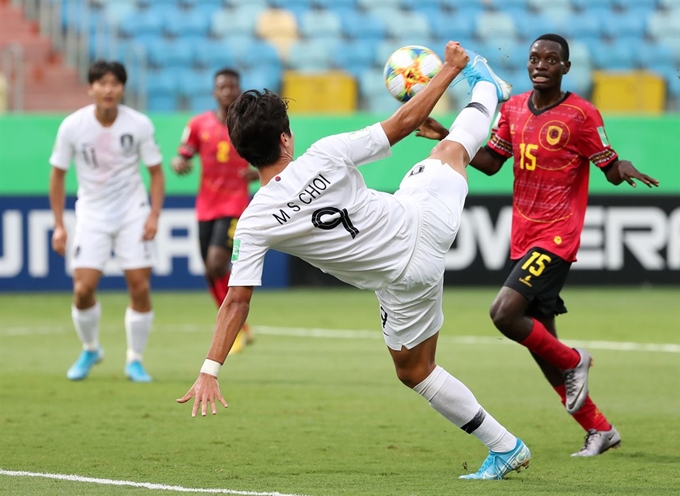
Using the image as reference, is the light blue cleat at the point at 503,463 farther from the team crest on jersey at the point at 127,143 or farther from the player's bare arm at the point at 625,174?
the team crest on jersey at the point at 127,143

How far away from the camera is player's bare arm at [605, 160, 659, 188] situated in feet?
22.1

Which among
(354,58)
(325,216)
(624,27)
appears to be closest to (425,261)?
(325,216)

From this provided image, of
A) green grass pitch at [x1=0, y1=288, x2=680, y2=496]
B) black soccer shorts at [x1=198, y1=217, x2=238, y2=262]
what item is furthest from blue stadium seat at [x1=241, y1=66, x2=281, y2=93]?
black soccer shorts at [x1=198, y1=217, x2=238, y2=262]

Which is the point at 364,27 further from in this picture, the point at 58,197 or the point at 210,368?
the point at 210,368

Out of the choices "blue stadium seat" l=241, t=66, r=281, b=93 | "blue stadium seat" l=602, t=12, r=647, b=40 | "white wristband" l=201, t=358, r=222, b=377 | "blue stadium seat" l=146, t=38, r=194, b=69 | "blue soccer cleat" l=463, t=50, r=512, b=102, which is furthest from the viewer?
"blue stadium seat" l=602, t=12, r=647, b=40

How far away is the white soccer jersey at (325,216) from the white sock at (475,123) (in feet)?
2.10

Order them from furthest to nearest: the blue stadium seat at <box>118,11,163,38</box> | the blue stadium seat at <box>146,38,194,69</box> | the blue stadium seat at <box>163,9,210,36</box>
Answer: the blue stadium seat at <box>163,9,210,36</box>
the blue stadium seat at <box>118,11,163,38</box>
the blue stadium seat at <box>146,38,194,69</box>

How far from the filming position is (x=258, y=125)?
548cm

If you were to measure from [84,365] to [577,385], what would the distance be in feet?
15.2

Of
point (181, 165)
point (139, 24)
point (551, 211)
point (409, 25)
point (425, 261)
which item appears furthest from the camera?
point (409, 25)

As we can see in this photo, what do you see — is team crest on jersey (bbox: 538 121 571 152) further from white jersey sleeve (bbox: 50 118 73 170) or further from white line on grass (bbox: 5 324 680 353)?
white line on grass (bbox: 5 324 680 353)

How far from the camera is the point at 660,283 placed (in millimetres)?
17500

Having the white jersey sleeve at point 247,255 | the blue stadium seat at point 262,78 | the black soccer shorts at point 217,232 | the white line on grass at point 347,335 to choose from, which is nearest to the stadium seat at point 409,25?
the blue stadium seat at point 262,78

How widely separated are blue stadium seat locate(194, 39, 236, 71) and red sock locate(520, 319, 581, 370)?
1406 centimetres
